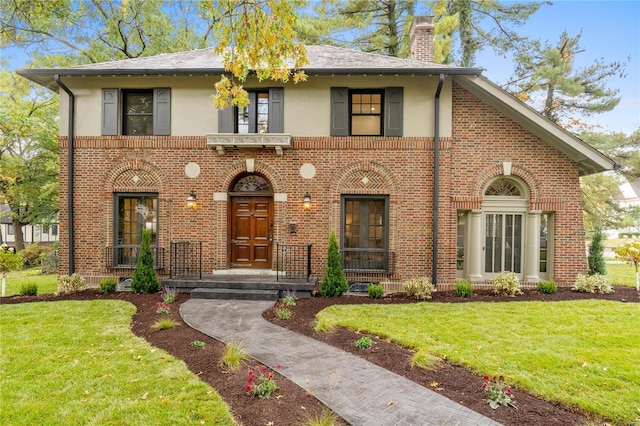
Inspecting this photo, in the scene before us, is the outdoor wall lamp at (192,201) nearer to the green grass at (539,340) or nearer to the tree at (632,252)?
the green grass at (539,340)

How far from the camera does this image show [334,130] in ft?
27.7

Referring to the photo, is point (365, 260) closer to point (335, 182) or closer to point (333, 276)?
point (333, 276)

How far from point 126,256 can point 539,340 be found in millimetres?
9665

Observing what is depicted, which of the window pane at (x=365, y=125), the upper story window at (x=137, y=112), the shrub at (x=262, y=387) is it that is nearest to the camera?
the shrub at (x=262, y=387)

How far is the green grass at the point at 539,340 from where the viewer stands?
350 centimetres

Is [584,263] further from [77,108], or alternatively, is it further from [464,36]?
[77,108]

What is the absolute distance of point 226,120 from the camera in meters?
8.45

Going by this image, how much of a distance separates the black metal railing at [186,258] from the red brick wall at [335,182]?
0.21 metres

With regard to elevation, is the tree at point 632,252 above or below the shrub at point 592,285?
above

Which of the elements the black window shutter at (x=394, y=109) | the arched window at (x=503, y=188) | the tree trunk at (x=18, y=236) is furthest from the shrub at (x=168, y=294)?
the tree trunk at (x=18, y=236)

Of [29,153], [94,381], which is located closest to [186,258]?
[94,381]

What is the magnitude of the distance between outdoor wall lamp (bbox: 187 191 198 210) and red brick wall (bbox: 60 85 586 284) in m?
0.16

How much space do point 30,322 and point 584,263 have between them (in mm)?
12624

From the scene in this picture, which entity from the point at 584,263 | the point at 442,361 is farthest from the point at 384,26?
the point at 442,361
